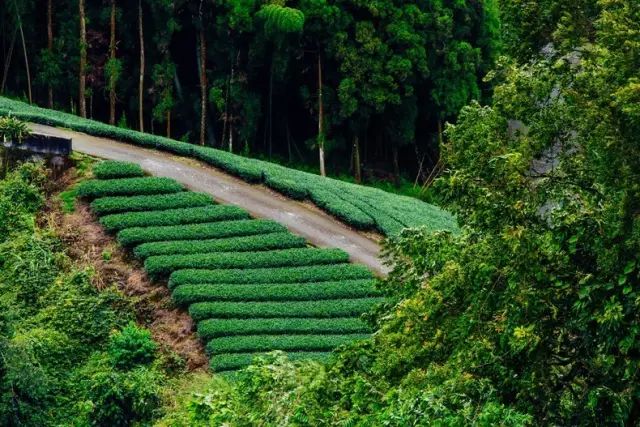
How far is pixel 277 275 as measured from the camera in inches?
1176

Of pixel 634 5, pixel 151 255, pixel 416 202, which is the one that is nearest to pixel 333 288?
pixel 151 255

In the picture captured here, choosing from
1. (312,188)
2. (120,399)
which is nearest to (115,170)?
(312,188)

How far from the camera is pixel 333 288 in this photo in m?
29.4

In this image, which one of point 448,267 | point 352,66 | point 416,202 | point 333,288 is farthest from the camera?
point 352,66

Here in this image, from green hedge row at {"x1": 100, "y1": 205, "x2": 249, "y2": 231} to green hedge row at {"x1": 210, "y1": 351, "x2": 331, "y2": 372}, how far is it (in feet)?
18.3

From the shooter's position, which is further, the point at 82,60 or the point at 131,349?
the point at 82,60

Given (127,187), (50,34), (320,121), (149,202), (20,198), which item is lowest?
(149,202)

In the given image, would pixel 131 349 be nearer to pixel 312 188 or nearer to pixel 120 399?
pixel 120 399

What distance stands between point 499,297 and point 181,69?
32.9 metres

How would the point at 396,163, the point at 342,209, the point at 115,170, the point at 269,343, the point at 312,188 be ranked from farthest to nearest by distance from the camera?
the point at 396,163 < the point at 312,188 < the point at 342,209 < the point at 115,170 < the point at 269,343

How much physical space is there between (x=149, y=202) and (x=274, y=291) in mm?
4641

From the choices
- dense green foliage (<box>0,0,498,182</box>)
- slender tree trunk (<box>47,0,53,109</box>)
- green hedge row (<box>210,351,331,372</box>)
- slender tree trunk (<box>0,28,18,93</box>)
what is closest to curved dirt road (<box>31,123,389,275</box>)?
green hedge row (<box>210,351,331,372</box>)

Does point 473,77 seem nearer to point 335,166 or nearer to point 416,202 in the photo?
Answer: point 335,166

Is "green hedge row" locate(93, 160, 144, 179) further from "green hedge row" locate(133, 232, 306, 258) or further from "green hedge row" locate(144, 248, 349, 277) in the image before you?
"green hedge row" locate(144, 248, 349, 277)
